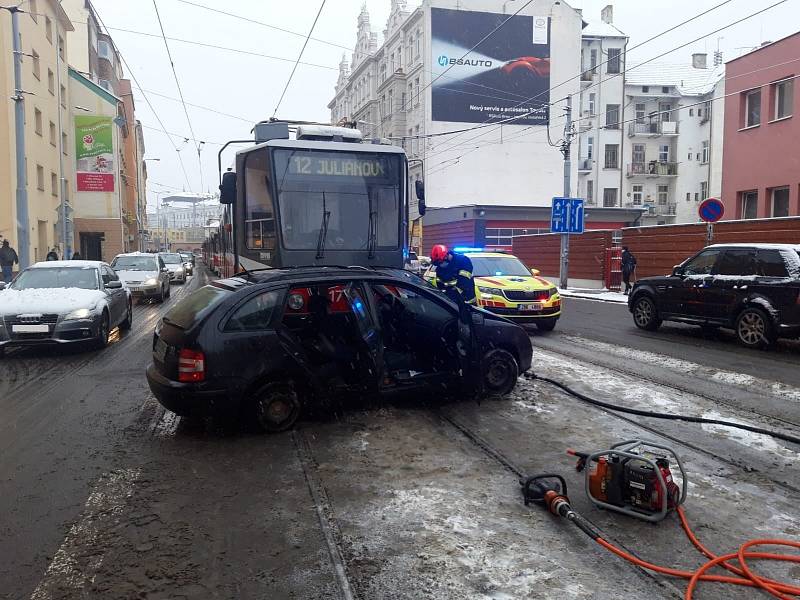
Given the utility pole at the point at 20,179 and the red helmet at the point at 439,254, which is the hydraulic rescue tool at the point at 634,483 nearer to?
the red helmet at the point at 439,254

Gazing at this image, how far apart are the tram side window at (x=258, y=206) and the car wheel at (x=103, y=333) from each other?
2.65 m

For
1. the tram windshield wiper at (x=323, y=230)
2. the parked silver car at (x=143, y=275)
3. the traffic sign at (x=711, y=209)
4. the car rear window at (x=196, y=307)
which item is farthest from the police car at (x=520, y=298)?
the parked silver car at (x=143, y=275)

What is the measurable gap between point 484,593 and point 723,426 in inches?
153

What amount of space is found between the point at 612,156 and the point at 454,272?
48.0 metres

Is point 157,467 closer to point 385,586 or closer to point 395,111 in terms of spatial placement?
point 385,586

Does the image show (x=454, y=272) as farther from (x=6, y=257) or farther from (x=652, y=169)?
(x=652, y=169)

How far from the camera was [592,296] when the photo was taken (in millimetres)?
23016

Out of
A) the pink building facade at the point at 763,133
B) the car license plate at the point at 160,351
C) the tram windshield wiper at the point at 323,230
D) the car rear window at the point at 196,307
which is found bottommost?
the car license plate at the point at 160,351

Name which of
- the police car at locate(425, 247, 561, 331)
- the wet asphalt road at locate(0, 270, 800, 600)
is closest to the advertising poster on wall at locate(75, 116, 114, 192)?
the police car at locate(425, 247, 561, 331)

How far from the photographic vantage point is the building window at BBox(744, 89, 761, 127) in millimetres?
23516

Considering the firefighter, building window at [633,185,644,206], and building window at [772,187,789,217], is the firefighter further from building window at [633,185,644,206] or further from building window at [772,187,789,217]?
building window at [633,185,644,206]

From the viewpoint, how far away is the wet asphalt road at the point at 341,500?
333 centimetres

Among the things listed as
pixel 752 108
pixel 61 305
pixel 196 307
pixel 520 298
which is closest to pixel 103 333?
pixel 61 305

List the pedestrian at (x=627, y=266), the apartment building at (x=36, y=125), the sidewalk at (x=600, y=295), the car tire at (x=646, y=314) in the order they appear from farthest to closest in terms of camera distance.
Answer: the apartment building at (x=36, y=125) → the pedestrian at (x=627, y=266) → the sidewalk at (x=600, y=295) → the car tire at (x=646, y=314)
